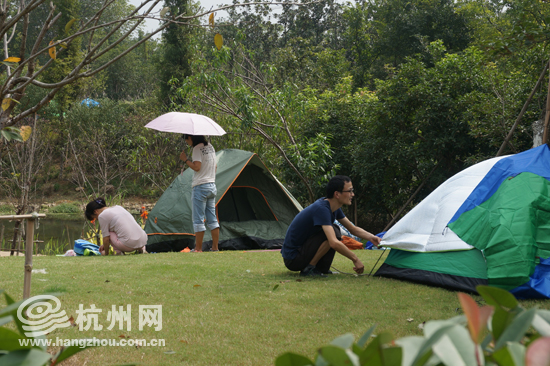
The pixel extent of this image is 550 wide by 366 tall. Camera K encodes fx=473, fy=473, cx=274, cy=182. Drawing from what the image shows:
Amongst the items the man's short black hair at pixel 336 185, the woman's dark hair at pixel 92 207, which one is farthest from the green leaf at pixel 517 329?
the woman's dark hair at pixel 92 207

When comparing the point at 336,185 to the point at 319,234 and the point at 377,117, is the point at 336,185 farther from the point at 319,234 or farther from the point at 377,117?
the point at 377,117

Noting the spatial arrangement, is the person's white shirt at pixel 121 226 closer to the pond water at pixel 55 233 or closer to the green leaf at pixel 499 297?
the pond water at pixel 55 233

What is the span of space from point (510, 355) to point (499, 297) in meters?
0.14

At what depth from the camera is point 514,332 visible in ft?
1.88

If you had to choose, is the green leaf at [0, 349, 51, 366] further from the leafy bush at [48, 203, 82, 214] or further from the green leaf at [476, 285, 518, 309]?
the leafy bush at [48, 203, 82, 214]

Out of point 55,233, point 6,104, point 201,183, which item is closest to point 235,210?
point 201,183

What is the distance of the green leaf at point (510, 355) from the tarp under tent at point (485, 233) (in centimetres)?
305

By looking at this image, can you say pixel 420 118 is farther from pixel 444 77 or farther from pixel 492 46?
pixel 492 46

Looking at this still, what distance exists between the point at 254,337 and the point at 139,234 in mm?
3720

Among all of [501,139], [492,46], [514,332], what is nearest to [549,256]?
[492,46]

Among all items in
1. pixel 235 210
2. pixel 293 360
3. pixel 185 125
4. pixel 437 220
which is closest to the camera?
pixel 293 360

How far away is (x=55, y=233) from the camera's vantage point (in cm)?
1264

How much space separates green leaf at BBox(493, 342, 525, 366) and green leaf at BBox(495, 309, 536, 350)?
0.04 m

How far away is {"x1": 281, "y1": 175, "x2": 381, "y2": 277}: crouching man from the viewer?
165 inches
